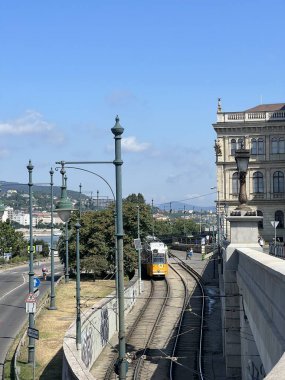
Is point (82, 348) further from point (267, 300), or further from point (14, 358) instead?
point (267, 300)

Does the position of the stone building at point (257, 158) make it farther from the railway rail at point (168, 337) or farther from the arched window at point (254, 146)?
the railway rail at point (168, 337)

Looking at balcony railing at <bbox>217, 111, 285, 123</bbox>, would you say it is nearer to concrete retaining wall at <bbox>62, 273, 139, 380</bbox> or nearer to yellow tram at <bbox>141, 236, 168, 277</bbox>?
yellow tram at <bbox>141, 236, 168, 277</bbox>

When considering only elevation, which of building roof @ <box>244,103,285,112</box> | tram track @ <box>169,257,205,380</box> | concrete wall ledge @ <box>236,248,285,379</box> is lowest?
tram track @ <box>169,257,205,380</box>

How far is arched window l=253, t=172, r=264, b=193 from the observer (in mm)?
84062

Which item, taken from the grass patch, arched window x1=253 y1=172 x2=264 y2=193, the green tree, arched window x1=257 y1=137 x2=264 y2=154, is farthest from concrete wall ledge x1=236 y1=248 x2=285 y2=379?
the green tree

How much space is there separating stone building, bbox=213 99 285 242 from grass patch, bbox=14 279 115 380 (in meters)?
38.2

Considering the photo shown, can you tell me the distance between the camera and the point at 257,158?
8412 centimetres

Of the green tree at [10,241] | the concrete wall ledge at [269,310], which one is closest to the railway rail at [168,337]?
the concrete wall ledge at [269,310]

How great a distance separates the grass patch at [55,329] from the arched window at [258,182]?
39255 millimetres

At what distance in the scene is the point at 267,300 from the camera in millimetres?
10938

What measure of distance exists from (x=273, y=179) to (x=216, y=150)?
8.22 meters

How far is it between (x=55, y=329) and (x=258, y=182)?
5708 cm

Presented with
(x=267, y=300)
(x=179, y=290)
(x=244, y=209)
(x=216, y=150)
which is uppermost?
(x=216, y=150)

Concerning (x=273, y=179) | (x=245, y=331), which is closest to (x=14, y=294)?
(x=245, y=331)
